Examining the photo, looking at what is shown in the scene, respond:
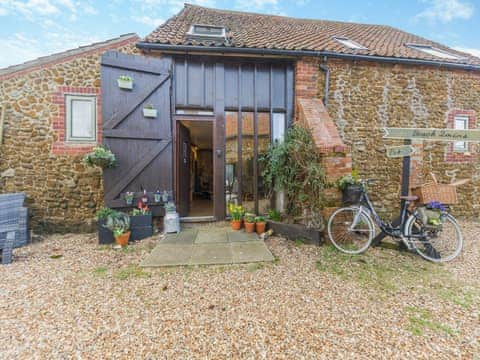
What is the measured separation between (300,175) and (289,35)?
14.5 feet

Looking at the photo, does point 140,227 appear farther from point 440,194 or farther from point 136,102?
point 440,194

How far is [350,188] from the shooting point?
3.20m

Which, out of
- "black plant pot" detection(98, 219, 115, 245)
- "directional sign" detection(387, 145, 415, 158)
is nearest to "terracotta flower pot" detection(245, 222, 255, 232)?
"black plant pot" detection(98, 219, 115, 245)

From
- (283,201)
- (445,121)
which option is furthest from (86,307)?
(445,121)

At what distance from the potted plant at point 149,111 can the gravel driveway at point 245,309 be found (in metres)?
2.68

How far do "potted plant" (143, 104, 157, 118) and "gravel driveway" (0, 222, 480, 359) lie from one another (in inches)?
106

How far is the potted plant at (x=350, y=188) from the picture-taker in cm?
318

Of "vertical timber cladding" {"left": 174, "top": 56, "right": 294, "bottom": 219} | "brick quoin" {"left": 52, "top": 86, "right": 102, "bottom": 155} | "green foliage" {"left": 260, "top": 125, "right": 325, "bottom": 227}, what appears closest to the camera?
"green foliage" {"left": 260, "top": 125, "right": 325, "bottom": 227}

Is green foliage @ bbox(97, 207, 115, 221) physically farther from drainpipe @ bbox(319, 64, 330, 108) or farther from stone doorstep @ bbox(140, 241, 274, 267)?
drainpipe @ bbox(319, 64, 330, 108)

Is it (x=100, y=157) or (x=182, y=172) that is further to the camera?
(x=182, y=172)

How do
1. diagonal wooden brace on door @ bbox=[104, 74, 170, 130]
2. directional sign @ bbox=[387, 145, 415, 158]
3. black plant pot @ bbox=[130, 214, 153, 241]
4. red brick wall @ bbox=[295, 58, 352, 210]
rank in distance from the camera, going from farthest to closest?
diagonal wooden brace on door @ bbox=[104, 74, 170, 130] → black plant pot @ bbox=[130, 214, 153, 241] → red brick wall @ bbox=[295, 58, 352, 210] → directional sign @ bbox=[387, 145, 415, 158]

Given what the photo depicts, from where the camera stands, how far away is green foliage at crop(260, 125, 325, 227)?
3.41 metres

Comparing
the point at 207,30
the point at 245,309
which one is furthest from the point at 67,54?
the point at 245,309

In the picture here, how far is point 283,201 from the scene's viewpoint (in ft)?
14.7
